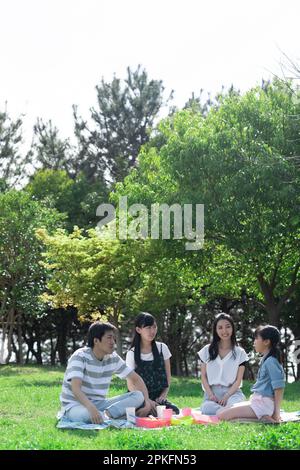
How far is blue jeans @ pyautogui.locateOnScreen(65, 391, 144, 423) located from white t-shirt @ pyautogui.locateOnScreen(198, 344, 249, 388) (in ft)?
4.08

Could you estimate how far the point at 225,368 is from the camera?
9773 millimetres

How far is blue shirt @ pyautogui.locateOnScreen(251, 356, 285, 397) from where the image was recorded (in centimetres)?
870

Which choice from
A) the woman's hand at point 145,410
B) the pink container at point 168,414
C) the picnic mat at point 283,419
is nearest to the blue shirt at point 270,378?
the picnic mat at point 283,419

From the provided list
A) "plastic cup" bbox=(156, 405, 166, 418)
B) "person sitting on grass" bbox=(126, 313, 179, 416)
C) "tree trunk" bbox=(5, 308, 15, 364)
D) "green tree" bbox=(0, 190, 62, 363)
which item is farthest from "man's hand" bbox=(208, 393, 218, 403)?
"tree trunk" bbox=(5, 308, 15, 364)

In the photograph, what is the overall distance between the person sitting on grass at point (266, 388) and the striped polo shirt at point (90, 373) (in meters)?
1.39

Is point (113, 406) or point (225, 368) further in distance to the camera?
point (225, 368)

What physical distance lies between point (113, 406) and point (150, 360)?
123 centimetres

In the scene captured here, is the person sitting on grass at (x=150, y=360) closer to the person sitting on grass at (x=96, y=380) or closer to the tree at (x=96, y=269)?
the person sitting on grass at (x=96, y=380)

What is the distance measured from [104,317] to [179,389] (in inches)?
308

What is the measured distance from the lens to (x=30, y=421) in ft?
31.1

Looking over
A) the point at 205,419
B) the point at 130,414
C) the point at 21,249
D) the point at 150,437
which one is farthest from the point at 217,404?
the point at 21,249

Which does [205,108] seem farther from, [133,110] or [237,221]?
[237,221]

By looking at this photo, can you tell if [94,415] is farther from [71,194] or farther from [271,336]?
[71,194]
